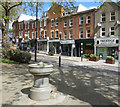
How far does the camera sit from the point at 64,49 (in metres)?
27.4

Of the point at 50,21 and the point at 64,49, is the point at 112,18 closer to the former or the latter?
the point at 64,49

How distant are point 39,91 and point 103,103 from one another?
2113mm

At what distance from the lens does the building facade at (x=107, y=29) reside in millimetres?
19516

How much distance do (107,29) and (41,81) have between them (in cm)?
1923

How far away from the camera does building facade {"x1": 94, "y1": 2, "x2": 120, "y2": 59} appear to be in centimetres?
1952

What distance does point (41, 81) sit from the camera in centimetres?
387

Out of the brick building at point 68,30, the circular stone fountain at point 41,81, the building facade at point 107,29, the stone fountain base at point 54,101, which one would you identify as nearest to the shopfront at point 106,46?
the building facade at point 107,29

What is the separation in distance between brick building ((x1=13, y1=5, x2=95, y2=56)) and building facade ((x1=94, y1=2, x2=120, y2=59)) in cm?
110

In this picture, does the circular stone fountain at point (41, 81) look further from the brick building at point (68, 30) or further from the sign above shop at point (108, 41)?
the sign above shop at point (108, 41)

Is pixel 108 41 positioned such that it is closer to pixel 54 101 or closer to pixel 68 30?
pixel 68 30

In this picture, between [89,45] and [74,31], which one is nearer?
[89,45]

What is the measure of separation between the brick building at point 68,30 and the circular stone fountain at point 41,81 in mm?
14819

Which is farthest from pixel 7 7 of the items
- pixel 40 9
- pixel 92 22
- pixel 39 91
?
pixel 92 22

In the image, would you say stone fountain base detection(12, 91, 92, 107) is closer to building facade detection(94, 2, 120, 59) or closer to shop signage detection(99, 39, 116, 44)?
building facade detection(94, 2, 120, 59)
